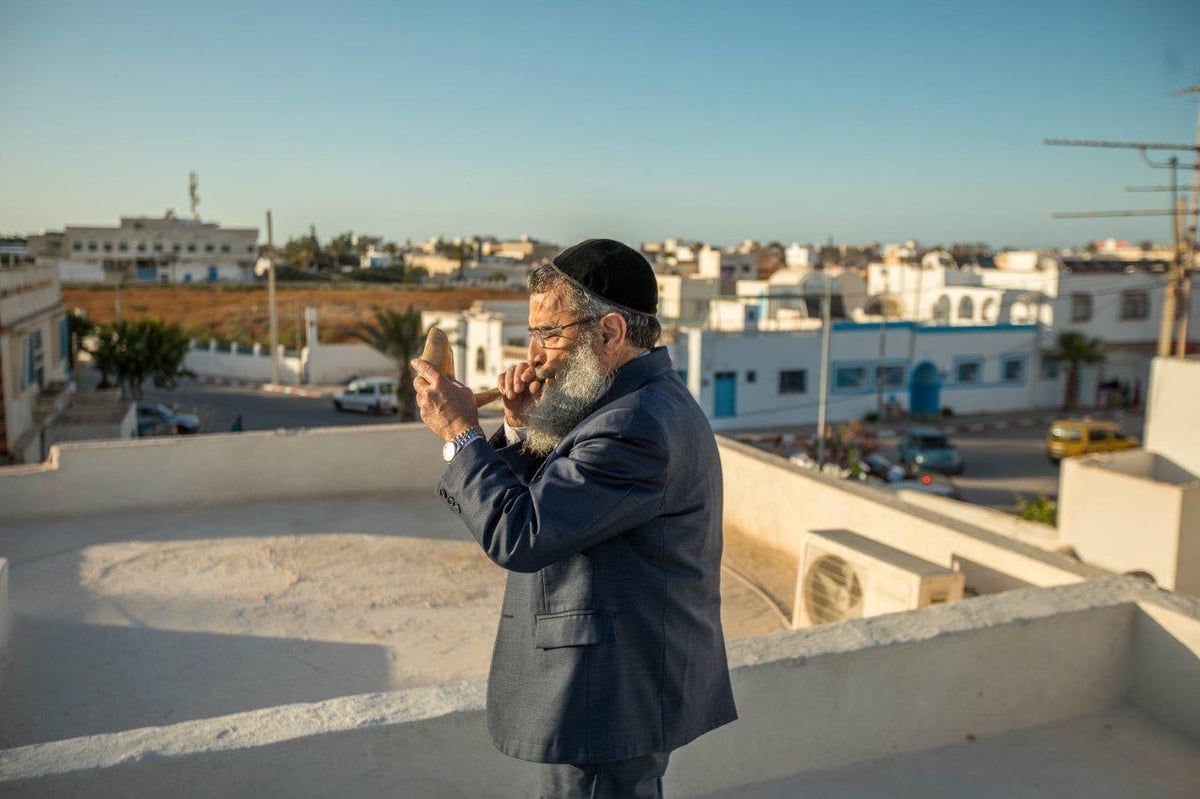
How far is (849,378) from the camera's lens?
3064 centimetres

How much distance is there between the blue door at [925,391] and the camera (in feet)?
104

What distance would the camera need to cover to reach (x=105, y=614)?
5254 millimetres

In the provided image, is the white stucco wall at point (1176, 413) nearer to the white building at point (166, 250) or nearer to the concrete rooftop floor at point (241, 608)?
the concrete rooftop floor at point (241, 608)

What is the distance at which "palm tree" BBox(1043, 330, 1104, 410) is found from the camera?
3366 centimetres

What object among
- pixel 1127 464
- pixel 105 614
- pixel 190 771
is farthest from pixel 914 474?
pixel 190 771

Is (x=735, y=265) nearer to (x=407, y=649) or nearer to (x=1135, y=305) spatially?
(x=1135, y=305)

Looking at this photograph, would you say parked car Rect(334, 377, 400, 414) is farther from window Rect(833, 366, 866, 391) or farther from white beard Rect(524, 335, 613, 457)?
white beard Rect(524, 335, 613, 457)

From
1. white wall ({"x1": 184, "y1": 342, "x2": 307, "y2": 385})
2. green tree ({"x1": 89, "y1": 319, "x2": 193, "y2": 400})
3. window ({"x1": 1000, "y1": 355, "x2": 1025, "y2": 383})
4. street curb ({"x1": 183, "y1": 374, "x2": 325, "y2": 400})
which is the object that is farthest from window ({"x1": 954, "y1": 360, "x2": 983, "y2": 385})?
green tree ({"x1": 89, "y1": 319, "x2": 193, "y2": 400})

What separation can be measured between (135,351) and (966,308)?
90.8ft

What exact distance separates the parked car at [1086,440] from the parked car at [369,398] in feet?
59.1

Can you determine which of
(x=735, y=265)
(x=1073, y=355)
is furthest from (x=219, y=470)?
(x=735, y=265)

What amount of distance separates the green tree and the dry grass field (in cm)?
1441

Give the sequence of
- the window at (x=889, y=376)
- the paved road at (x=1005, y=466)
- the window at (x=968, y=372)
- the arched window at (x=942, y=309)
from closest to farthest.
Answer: the paved road at (x=1005, y=466) → the window at (x=889, y=376) → the window at (x=968, y=372) → the arched window at (x=942, y=309)

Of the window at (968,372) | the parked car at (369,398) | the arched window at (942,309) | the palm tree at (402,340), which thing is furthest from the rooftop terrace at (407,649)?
the arched window at (942,309)
